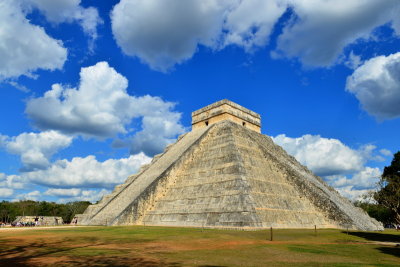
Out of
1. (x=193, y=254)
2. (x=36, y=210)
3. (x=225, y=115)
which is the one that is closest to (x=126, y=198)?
(x=225, y=115)

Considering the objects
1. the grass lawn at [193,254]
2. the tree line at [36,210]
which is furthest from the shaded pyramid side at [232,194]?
→ the tree line at [36,210]

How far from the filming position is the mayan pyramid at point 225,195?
20.3 meters

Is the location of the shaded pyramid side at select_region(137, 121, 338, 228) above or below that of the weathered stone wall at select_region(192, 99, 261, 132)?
below

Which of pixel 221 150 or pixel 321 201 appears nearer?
pixel 321 201

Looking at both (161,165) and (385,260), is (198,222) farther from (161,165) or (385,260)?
(385,260)

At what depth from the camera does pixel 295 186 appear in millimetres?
25656

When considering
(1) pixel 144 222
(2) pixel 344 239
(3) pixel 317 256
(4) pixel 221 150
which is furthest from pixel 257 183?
(3) pixel 317 256

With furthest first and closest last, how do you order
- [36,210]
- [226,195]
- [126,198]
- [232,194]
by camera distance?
[36,210], [126,198], [226,195], [232,194]

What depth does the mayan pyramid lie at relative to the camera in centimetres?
2033

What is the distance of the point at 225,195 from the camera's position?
20.9 meters

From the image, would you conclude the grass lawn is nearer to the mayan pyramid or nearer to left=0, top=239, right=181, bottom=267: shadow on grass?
left=0, top=239, right=181, bottom=267: shadow on grass

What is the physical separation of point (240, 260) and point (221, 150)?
16509 millimetres

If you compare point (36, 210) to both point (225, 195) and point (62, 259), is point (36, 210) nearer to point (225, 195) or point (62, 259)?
point (225, 195)

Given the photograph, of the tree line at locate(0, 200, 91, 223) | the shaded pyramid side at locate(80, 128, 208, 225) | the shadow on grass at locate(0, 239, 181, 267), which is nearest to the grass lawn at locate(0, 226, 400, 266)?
the shadow on grass at locate(0, 239, 181, 267)
